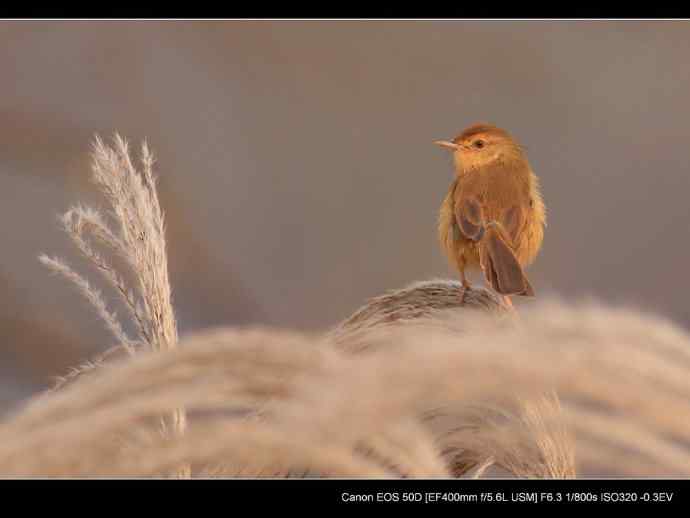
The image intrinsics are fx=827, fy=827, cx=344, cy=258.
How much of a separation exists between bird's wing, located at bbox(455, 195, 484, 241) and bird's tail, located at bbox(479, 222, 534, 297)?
25 millimetres

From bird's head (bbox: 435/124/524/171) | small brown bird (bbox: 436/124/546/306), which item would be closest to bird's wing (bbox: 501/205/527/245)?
small brown bird (bbox: 436/124/546/306)

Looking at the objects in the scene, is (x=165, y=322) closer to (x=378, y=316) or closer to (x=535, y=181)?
(x=378, y=316)

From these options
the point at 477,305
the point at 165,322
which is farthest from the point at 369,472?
the point at 165,322

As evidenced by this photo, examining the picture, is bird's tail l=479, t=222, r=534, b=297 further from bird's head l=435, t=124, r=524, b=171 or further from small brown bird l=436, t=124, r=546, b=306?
bird's head l=435, t=124, r=524, b=171

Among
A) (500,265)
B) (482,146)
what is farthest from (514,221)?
(482,146)

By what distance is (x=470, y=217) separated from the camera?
2.57 meters

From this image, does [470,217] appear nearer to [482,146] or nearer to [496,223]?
[496,223]

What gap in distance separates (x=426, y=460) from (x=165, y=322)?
3.67 feet

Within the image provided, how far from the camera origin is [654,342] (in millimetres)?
687

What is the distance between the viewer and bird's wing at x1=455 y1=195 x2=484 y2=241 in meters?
2.52

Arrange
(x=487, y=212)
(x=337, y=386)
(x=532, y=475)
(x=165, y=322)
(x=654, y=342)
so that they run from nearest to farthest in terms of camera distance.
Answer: (x=337, y=386)
(x=654, y=342)
(x=532, y=475)
(x=165, y=322)
(x=487, y=212)

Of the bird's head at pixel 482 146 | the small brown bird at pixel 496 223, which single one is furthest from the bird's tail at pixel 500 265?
the bird's head at pixel 482 146

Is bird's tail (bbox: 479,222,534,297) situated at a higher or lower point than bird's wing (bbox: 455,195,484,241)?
lower

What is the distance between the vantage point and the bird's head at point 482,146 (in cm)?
309
